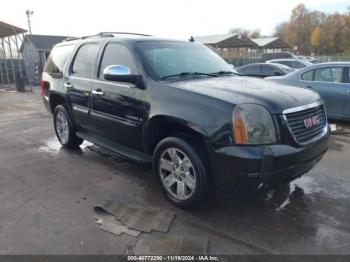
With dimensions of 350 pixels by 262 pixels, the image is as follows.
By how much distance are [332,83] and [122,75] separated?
5.82m

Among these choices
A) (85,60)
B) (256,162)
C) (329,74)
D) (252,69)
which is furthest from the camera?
(252,69)

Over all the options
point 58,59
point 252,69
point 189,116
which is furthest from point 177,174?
point 252,69

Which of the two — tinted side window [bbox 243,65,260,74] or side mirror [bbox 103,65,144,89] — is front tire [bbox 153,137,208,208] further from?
tinted side window [bbox 243,65,260,74]

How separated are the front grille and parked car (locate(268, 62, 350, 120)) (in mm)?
3940

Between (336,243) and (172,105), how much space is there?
2.04 m

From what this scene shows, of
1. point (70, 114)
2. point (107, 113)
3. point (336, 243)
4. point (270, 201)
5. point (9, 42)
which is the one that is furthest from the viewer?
point (9, 42)

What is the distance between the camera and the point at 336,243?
124 inches

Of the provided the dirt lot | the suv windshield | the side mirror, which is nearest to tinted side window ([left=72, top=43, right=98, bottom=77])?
the suv windshield

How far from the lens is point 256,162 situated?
123 inches

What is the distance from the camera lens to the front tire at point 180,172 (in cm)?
351

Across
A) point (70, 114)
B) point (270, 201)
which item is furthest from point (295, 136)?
point (70, 114)

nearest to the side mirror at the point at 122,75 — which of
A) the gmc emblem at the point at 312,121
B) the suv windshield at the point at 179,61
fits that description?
the suv windshield at the point at 179,61

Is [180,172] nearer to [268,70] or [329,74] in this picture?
[329,74]

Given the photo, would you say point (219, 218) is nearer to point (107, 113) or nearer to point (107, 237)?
point (107, 237)
